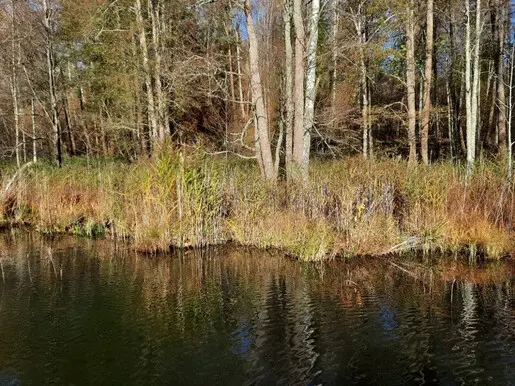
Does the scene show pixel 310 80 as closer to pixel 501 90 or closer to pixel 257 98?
pixel 257 98

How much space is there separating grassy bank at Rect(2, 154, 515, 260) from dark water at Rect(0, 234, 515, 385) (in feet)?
1.75

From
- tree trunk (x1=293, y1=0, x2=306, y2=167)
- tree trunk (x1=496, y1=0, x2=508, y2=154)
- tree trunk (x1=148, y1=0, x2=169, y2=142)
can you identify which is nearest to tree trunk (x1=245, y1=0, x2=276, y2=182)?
tree trunk (x1=293, y1=0, x2=306, y2=167)

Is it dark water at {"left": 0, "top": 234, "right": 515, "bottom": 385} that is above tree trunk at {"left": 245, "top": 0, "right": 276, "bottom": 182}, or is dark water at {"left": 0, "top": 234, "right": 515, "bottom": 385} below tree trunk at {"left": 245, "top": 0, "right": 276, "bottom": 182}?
below

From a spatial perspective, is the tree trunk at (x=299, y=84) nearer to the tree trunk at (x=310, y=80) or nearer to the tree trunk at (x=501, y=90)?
the tree trunk at (x=310, y=80)

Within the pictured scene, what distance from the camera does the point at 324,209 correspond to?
732 cm

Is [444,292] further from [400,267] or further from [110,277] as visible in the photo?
[110,277]

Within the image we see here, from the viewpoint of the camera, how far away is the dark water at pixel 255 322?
3.64m

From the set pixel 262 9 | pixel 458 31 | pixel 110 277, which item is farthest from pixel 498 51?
pixel 110 277

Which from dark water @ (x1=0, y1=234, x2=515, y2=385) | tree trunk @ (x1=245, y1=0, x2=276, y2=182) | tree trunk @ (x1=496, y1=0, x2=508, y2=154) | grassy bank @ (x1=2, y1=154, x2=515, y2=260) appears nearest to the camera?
dark water @ (x1=0, y1=234, x2=515, y2=385)

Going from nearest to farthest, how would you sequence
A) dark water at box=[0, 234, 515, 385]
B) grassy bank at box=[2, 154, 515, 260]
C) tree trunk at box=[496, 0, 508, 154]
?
dark water at box=[0, 234, 515, 385] → grassy bank at box=[2, 154, 515, 260] → tree trunk at box=[496, 0, 508, 154]

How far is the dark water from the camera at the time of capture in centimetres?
364

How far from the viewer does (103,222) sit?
360 inches

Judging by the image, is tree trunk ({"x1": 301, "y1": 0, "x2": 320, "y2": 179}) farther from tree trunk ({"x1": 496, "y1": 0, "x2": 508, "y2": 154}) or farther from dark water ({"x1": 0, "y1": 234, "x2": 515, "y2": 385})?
tree trunk ({"x1": 496, "y1": 0, "x2": 508, "y2": 154})

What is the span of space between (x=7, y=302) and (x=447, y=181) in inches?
252
